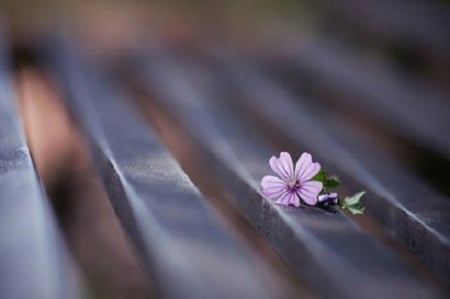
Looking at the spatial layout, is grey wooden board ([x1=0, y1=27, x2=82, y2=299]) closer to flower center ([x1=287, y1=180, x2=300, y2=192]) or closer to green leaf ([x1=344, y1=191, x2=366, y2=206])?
flower center ([x1=287, y1=180, x2=300, y2=192])

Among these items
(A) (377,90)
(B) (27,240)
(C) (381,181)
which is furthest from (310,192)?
(A) (377,90)

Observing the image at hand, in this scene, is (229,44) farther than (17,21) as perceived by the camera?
No

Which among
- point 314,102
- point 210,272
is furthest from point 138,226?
point 314,102

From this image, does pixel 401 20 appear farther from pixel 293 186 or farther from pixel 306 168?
pixel 293 186

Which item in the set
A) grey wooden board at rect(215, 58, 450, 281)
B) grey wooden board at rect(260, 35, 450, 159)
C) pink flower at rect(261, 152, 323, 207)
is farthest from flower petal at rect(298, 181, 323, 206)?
grey wooden board at rect(260, 35, 450, 159)

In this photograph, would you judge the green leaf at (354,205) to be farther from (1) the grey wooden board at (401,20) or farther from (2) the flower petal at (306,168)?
(1) the grey wooden board at (401,20)

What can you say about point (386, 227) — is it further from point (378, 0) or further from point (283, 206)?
point (378, 0)

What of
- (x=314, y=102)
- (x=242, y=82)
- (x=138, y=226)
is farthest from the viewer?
(x=242, y=82)

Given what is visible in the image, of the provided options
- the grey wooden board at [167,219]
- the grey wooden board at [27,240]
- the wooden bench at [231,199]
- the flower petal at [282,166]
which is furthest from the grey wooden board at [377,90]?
the grey wooden board at [27,240]
